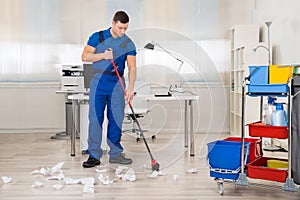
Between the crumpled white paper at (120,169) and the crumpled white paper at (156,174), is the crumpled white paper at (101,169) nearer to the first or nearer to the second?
the crumpled white paper at (120,169)

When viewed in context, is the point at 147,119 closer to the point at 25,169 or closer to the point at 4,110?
the point at 4,110

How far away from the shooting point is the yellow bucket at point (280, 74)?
2.78 meters

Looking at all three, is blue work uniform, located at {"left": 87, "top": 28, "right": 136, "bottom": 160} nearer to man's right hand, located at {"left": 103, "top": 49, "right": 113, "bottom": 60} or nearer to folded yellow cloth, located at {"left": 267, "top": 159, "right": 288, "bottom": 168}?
man's right hand, located at {"left": 103, "top": 49, "right": 113, "bottom": 60}

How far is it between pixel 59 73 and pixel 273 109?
3.81 meters

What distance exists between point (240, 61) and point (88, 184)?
308 cm

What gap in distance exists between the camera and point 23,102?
6.21 metres

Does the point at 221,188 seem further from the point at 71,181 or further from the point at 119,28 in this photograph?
the point at 119,28

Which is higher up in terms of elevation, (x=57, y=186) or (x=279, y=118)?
(x=279, y=118)

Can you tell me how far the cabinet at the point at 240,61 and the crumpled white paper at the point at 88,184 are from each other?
2.58 m

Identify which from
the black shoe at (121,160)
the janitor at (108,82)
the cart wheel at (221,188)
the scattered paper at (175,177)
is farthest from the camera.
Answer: the black shoe at (121,160)

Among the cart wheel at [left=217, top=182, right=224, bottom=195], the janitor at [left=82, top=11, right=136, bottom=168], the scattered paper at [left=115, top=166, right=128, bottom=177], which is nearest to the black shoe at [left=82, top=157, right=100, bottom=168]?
the janitor at [left=82, top=11, right=136, bottom=168]

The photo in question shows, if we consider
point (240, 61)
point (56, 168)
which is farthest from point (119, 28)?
point (240, 61)

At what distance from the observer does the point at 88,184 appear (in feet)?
10.2

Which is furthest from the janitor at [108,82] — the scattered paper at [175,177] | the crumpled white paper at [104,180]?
the scattered paper at [175,177]
